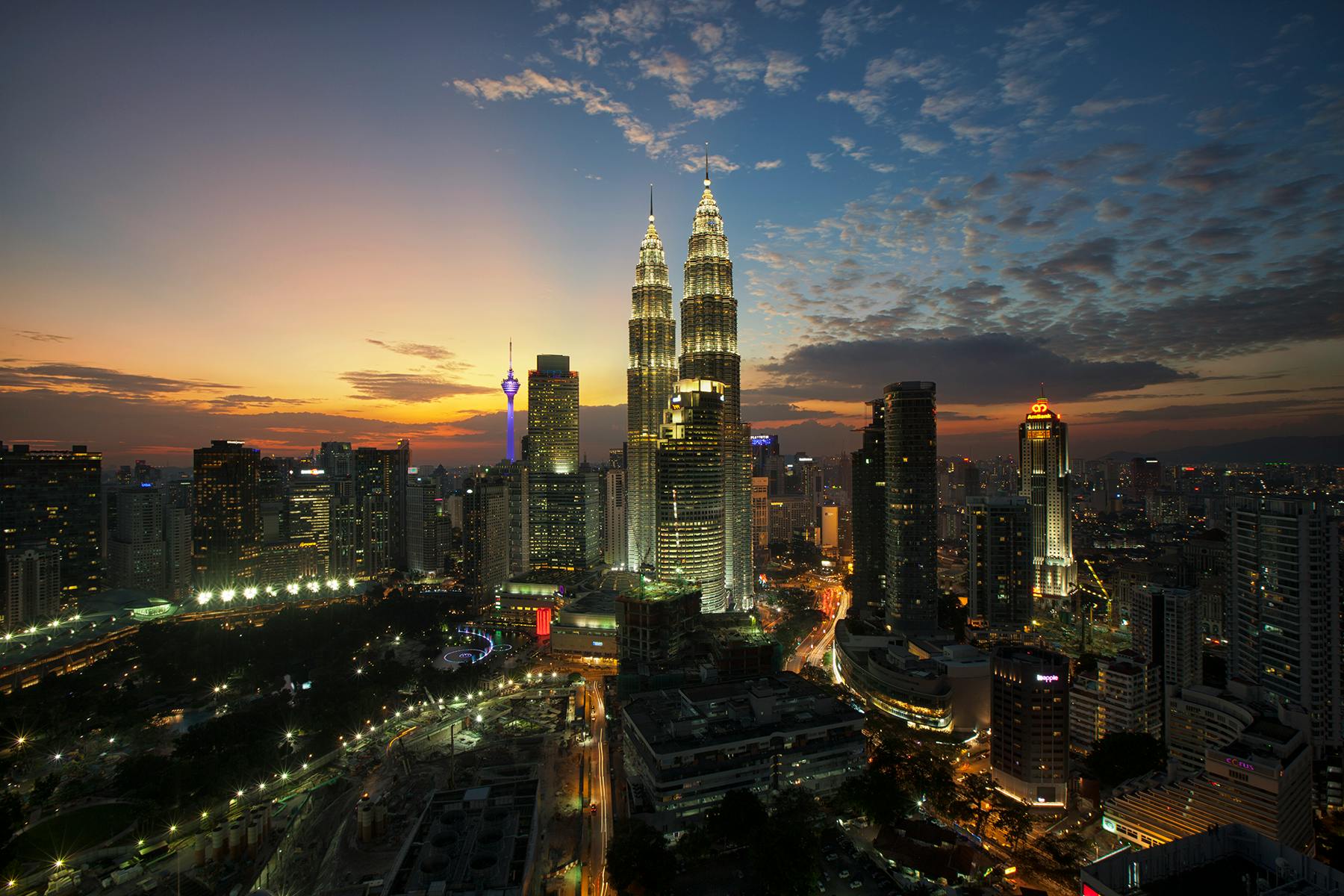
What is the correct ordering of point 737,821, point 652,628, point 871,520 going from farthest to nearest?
point 871,520 < point 652,628 < point 737,821

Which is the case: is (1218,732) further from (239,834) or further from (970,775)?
(239,834)

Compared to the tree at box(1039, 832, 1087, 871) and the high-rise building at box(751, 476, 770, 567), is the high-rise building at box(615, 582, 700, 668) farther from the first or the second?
the high-rise building at box(751, 476, 770, 567)

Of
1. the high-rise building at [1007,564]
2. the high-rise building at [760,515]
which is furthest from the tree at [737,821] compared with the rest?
the high-rise building at [760,515]

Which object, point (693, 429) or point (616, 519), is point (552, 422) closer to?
point (616, 519)

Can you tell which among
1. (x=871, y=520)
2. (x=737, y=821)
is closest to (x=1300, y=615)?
(x=737, y=821)

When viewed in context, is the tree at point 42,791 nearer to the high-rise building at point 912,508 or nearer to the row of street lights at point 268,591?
the row of street lights at point 268,591

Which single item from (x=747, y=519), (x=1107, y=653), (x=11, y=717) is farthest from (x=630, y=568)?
(x=11, y=717)

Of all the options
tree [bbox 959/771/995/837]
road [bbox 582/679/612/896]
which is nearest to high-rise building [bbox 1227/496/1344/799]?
tree [bbox 959/771/995/837]
